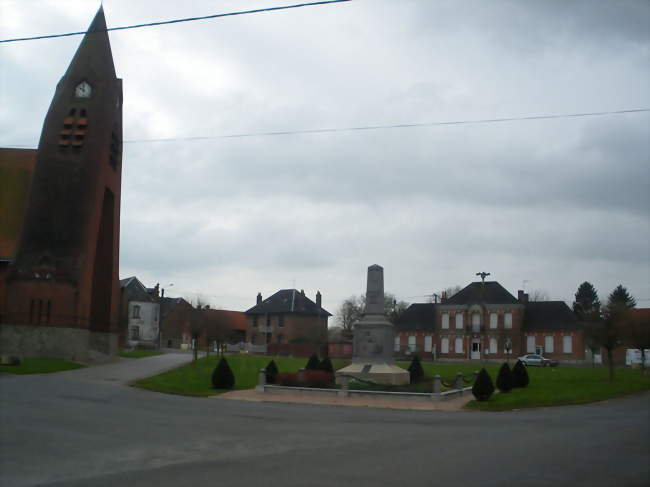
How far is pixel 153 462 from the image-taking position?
1087 cm

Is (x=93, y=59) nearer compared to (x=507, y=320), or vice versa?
(x=93, y=59)

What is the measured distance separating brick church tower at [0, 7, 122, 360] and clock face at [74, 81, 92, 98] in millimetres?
75

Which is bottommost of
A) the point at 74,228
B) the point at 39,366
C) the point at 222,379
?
the point at 39,366

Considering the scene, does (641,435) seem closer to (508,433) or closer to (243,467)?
(508,433)

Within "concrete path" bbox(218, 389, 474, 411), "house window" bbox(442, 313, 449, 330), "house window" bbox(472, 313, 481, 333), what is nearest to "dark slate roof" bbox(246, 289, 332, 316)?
"house window" bbox(442, 313, 449, 330)

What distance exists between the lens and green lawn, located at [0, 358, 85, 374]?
3500 centimetres

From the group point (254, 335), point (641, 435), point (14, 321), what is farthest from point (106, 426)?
point (254, 335)

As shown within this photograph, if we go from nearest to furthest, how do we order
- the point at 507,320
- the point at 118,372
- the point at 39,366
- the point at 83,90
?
the point at 118,372 < the point at 39,366 < the point at 83,90 < the point at 507,320

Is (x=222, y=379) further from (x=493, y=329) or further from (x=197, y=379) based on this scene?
(x=493, y=329)

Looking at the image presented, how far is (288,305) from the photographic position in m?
86.9

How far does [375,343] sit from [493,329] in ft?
134

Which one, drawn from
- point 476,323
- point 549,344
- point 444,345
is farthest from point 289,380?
point 549,344

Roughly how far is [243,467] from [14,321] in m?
38.9

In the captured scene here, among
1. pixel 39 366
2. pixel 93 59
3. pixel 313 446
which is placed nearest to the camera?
pixel 313 446
